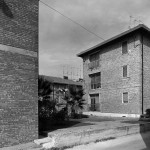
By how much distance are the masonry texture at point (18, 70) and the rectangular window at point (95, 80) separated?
60.7 ft

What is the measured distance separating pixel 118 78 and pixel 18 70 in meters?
16.6

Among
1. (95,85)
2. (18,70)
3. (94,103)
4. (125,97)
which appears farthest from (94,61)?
(18,70)

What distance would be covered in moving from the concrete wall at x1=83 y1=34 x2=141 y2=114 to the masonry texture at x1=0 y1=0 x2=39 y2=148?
46.7 ft

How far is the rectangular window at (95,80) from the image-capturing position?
26.2 metres

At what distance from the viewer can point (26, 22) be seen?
815cm

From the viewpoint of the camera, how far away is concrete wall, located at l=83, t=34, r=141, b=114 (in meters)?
20.1

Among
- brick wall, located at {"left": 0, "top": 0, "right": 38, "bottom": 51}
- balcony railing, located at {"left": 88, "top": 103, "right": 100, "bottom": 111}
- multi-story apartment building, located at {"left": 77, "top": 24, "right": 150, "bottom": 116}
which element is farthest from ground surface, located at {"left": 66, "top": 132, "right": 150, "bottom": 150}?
balcony railing, located at {"left": 88, "top": 103, "right": 100, "bottom": 111}

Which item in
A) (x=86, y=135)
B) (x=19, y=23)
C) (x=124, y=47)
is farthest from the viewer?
(x=124, y=47)

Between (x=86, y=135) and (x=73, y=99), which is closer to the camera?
(x=86, y=135)

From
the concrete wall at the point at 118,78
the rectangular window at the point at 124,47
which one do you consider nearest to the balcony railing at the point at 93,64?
the concrete wall at the point at 118,78

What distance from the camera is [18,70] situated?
777cm

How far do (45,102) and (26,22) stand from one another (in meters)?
6.19

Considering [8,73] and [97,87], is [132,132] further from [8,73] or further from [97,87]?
[97,87]

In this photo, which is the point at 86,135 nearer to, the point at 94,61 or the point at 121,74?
the point at 121,74
